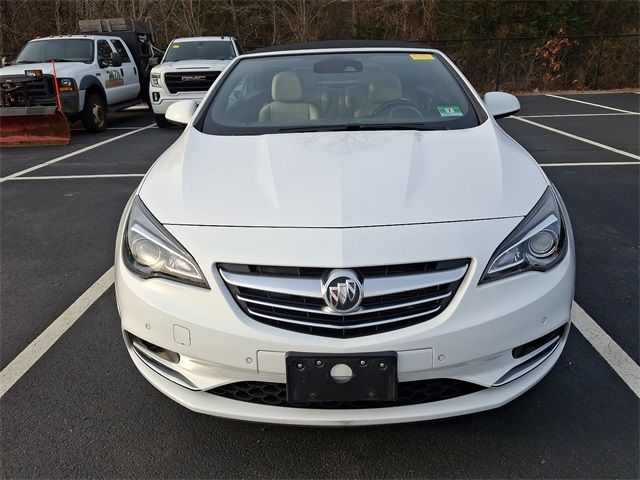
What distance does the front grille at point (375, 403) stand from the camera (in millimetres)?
1964

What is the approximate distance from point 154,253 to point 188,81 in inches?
357

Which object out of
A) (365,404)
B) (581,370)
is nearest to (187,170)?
(365,404)

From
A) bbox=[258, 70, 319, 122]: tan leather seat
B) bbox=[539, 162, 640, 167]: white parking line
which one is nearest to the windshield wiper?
bbox=[258, 70, 319, 122]: tan leather seat

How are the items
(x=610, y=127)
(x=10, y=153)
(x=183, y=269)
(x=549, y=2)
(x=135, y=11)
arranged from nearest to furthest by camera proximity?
1. (x=183, y=269)
2. (x=10, y=153)
3. (x=610, y=127)
4. (x=549, y=2)
5. (x=135, y=11)

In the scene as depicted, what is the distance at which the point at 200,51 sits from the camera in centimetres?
1168

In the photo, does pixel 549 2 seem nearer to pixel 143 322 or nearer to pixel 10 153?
pixel 10 153

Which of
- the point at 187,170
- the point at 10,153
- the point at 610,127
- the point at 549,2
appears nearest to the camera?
Result: the point at 187,170

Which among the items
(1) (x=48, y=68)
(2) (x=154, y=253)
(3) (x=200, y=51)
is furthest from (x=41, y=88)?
(2) (x=154, y=253)

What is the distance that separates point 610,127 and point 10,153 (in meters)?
10.2

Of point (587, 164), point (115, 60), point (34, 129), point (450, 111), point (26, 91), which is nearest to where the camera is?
point (450, 111)

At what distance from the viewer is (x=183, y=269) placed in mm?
2037

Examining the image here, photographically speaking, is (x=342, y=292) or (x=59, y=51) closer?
(x=342, y=292)

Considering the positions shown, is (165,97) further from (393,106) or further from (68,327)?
(393,106)

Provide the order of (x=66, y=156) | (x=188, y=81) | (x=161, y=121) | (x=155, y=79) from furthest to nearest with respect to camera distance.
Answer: (x=161, y=121) → (x=155, y=79) → (x=188, y=81) → (x=66, y=156)
